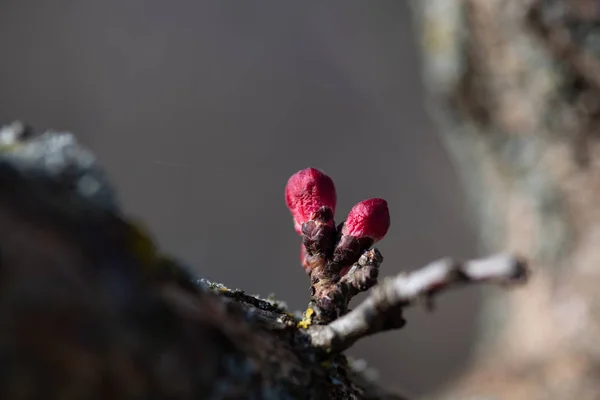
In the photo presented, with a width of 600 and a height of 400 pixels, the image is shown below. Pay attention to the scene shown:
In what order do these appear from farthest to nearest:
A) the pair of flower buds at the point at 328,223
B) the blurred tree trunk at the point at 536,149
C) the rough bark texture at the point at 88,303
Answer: the blurred tree trunk at the point at 536,149 < the pair of flower buds at the point at 328,223 < the rough bark texture at the point at 88,303

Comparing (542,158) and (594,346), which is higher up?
(542,158)

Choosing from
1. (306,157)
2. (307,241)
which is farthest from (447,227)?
(307,241)

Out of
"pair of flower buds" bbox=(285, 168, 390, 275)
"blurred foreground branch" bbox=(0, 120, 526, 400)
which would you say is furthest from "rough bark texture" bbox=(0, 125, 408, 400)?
"pair of flower buds" bbox=(285, 168, 390, 275)

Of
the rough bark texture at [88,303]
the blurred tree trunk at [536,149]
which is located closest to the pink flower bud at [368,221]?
the rough bark texture at [88,303]

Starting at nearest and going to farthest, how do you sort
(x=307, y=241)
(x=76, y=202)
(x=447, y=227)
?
(x=76, y=202) → (x=307, y=241) → (x=447, y=227)

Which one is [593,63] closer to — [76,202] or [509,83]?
[509,83]

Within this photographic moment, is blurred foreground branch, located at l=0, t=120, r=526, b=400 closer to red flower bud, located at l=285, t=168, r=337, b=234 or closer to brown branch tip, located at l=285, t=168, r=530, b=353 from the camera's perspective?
brown branch tip, located at l=285, t=168, r=530, b=353

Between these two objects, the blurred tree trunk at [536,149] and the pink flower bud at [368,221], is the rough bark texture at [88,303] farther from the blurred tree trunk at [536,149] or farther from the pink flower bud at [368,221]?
the blurred tree trunk at [536,149]
